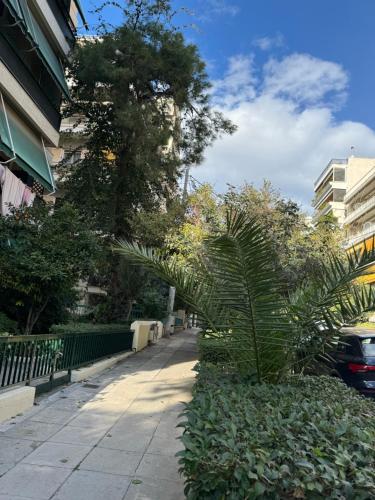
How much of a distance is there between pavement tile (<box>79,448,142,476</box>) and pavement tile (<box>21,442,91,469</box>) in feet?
0.31

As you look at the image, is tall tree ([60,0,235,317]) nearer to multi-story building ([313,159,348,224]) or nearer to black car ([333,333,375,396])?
black car ([333,333,375,396])

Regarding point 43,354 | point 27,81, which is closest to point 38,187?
point 27,81

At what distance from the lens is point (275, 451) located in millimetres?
2848

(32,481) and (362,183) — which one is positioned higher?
(362,183)

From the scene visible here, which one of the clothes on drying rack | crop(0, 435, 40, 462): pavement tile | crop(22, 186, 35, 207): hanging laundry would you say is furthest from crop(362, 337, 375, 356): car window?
crop(22, 186, 35, 207): hanging laundry

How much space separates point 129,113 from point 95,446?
1176 centimetres

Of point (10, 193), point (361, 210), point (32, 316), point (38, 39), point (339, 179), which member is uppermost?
point (339, 179)

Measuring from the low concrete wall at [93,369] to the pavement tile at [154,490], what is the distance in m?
4.94

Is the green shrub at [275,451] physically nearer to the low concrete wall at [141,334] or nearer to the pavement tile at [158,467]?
the pavement tile at [158,467]

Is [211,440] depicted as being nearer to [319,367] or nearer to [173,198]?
[319,367]

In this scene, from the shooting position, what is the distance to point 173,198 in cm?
1775

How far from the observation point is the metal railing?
605cm

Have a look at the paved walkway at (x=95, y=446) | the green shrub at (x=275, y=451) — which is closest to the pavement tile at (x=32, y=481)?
the paved walkway at (x=95, y=446)

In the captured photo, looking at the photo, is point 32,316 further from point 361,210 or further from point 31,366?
point 361,210
